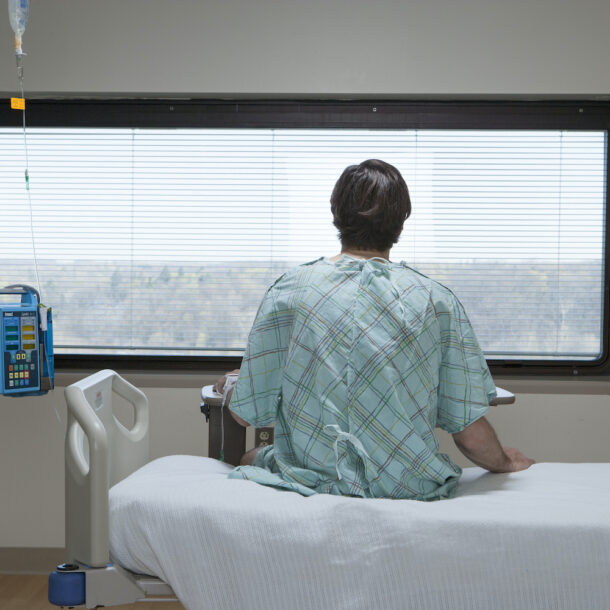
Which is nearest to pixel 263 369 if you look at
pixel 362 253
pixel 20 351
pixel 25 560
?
pixel 362 253

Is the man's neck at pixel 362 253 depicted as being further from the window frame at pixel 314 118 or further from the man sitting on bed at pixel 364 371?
the window frame at pixel 314 118


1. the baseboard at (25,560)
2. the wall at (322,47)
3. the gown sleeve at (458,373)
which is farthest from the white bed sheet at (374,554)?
the wall at (322,47)

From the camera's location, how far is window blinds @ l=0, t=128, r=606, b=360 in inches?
116

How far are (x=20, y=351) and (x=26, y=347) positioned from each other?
26 millimetres

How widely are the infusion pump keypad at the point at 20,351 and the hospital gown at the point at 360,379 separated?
1351 millimetres

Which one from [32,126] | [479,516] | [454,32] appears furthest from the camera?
[32,126]

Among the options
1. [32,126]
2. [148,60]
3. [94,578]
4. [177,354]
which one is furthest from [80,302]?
[94,578]

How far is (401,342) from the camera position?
1.50m

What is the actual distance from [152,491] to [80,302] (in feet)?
5.73

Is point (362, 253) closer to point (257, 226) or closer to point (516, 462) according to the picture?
point (516, 462)

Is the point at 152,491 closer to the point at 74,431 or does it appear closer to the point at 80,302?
the point at 74,431

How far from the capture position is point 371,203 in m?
1.58

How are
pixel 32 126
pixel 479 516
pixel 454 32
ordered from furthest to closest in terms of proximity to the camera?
1. pixel 32 126
2. pixel 454 32
3. pixel 479 516

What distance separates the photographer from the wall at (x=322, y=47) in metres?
2.79
